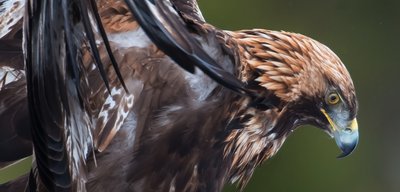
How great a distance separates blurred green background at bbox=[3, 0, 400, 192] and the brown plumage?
2260 millimetres

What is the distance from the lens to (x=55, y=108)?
9.57 feet

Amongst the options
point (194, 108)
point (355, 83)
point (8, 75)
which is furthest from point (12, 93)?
point (355, 83)

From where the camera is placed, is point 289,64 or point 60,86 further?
point 289,64

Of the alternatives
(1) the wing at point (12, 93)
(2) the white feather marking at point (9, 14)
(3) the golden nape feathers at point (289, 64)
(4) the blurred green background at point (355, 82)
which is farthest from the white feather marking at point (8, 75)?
(4) the blurred green background at point (355, 82)

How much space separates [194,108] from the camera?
3465 mm

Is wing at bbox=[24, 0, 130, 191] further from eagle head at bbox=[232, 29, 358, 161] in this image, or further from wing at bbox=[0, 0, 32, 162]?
eagle head at bbox=[232, 29, 358, 161]

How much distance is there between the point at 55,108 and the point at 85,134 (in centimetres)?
24

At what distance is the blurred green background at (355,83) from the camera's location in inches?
238

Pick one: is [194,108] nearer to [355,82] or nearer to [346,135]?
[346,135]

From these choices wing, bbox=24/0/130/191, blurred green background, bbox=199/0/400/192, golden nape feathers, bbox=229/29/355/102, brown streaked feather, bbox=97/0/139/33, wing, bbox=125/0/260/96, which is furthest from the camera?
blurred green background, bbox=199/0/400/192

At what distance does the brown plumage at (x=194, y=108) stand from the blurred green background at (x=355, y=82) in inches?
89.0

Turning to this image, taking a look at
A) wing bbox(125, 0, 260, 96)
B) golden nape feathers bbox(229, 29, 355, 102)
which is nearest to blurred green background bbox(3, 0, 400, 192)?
golden nape feathers bbox(229, 29, 355, 102)

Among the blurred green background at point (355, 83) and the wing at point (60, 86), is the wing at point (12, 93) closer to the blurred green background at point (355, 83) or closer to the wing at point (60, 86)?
the wing at point (60, 86)

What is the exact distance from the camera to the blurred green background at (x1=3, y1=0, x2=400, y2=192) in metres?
6.04
